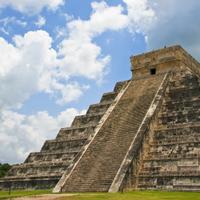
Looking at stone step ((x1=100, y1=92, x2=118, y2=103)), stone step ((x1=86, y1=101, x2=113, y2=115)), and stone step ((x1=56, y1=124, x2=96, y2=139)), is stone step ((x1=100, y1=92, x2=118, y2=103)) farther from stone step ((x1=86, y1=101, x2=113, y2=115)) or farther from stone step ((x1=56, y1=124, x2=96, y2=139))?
stone step ((x1=56, y1=124, x2=96, y2=139))

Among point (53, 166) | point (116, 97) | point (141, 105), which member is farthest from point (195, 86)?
point (53, 166)

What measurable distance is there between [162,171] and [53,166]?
22.5 feet

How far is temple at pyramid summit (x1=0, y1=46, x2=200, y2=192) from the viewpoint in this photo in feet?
63.5

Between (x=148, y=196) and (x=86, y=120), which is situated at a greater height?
(x=86, y=120)

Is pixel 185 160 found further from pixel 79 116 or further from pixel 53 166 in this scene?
pixel 79 116

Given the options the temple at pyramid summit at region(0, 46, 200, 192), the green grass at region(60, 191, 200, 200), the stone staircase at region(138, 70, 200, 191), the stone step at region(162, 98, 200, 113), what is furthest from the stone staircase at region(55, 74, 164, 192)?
the green grass at region(60, 191, 200, 200)

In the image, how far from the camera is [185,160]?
1925 centimetres

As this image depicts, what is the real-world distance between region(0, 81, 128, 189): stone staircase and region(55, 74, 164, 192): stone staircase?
84cm

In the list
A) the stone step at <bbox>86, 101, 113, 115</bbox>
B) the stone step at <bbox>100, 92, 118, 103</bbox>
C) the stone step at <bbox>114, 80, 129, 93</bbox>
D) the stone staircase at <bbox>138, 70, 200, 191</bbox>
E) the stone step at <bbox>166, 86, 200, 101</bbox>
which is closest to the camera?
the stone staircase at <bbox>138, 70, 200, 191</bbox>

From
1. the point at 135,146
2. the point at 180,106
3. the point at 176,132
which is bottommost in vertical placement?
the point at 135,146

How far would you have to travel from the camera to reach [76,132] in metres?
25.9

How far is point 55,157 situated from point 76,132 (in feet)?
7.91

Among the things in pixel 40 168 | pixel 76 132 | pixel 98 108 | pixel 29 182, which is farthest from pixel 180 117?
pixel 29 182

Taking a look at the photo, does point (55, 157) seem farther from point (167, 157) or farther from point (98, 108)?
point (167, 157)
